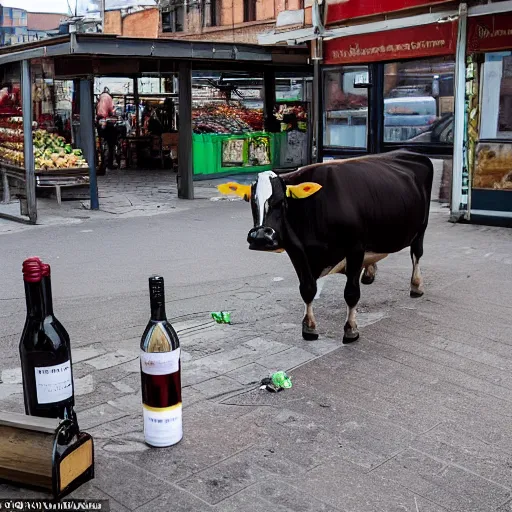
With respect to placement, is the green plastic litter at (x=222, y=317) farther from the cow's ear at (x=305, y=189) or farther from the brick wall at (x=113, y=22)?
the brick wall at (x=113, y=22)

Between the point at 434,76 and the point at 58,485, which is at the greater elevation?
the point at 434,76

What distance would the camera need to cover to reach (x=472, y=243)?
32.2 feet

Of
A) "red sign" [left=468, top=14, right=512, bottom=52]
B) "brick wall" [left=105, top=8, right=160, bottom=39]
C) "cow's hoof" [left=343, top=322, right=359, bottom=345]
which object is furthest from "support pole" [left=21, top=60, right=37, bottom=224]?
"brick wall" [left=105, top=8, right=160, bottom=39]

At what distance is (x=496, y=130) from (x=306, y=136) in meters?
7.77

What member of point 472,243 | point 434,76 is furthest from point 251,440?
point 434,76

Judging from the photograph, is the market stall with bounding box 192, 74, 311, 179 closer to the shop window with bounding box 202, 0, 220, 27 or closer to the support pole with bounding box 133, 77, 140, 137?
the support pole with bounding box 133, 77, 140, 137

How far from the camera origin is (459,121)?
11.0 meters

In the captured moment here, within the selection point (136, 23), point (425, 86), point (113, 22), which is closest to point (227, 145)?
point (425, 86)

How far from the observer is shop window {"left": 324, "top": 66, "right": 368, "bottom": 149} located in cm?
1333

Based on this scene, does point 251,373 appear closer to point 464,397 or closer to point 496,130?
point 464,397

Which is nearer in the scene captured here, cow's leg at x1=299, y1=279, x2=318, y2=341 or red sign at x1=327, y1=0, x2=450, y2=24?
cow's leg at x1=299, y1=279, x2=318, y2=341

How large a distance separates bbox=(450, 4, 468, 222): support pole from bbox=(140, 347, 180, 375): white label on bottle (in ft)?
27.3

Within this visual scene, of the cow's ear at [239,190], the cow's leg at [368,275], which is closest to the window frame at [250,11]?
the cow's leg at [368,275]

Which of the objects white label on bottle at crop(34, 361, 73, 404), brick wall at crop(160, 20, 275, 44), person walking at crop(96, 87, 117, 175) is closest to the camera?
white label on bottle at crop(34, 361, 73, 404)
